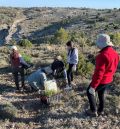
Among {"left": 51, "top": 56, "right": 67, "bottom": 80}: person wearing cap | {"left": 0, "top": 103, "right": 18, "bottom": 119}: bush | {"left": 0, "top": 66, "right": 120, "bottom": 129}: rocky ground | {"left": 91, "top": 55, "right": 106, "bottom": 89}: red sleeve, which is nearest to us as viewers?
{"left": 91, "top": 55, "right": 106, "bottom": 89}: red sleeve

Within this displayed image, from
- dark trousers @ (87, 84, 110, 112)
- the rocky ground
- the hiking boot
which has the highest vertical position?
dark trousers @ (87, 84, 110, 112)

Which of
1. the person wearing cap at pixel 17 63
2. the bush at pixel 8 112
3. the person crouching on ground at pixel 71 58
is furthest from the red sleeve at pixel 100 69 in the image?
the person wearing cap at pixel 17 63

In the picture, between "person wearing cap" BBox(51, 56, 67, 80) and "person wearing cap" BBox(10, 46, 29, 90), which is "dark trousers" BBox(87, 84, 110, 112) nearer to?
"person wearing cap" BBox(51, 56, 67, 80)

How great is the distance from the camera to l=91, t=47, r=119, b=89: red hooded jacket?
32.2 ft

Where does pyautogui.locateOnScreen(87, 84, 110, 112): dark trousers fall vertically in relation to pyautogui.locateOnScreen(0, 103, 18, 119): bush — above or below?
above

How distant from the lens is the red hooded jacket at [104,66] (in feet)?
32.2

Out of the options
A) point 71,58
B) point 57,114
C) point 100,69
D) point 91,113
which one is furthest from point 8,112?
point 71,58

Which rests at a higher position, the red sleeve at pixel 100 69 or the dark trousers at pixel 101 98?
the red sleeve at pixel 100 69

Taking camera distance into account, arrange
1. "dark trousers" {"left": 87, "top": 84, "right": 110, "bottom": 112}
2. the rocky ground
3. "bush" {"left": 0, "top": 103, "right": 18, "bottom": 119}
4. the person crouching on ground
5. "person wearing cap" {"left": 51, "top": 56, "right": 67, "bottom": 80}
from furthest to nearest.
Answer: the person crouching on ground, "person wearing cap" {"left": 51, "top": 56, "right": 67, "bottom": 80}, "bush" {"left": 0, "top": 103, "right": 18, "bottom": 119}, the rocky ground, "dark trousers" {"left": 87, "top": 84, "right": 110, "bottom": 112}

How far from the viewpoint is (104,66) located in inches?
388

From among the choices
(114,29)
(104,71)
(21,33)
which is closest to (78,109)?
(104,71)

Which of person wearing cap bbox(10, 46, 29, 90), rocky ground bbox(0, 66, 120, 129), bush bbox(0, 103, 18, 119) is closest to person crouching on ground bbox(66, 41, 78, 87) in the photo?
rocky ground bbox(0, 66, 120, 129)

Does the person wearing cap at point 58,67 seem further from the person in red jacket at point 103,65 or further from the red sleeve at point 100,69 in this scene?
the red sleeve at point 100,69

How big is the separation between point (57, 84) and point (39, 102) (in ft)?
6.92
